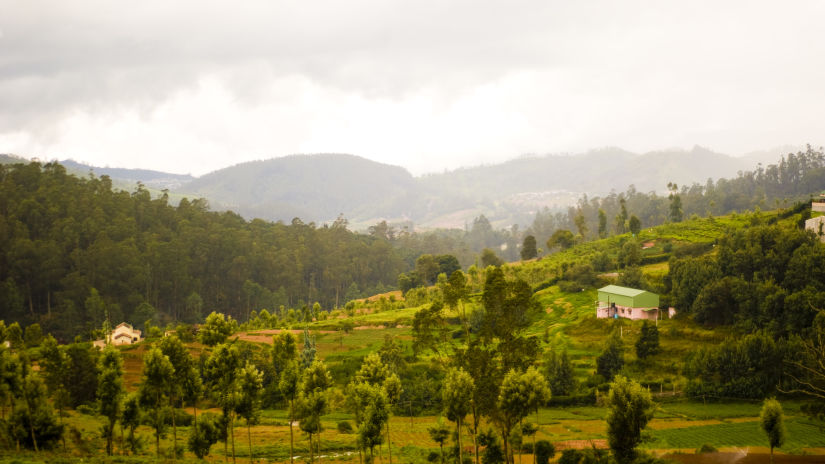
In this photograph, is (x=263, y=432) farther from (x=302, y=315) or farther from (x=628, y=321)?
(x=302, y=315)

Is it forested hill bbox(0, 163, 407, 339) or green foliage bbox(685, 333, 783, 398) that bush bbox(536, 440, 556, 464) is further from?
forested hill bbox(0, 163, 407, 339)

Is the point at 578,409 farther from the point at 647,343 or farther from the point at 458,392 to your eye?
the point at 458,392

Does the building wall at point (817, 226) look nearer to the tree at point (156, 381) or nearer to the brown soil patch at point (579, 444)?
the brown soil patch at point (579, 444)

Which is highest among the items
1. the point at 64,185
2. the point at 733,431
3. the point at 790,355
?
the point at 64,185

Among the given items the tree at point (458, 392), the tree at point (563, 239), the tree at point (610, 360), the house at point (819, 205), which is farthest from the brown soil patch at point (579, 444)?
the tree at point (563, 239)

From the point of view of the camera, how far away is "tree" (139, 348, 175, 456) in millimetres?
22703

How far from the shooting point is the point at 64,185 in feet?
301

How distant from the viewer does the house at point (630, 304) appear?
47.2 m

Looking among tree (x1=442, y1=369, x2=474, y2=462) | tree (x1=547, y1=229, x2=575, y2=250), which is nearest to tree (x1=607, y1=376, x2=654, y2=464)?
tree (x1=442, y1=369, x2=474, y2=462)

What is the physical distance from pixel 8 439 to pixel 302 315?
55614 millimetres

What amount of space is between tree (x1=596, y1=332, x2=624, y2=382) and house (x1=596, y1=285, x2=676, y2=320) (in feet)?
26.7

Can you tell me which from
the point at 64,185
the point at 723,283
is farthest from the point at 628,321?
the point at 64,185

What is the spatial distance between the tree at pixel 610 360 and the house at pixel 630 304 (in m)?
8.14

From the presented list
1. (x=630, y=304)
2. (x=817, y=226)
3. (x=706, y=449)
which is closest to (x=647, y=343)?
(x=630, y=304)
